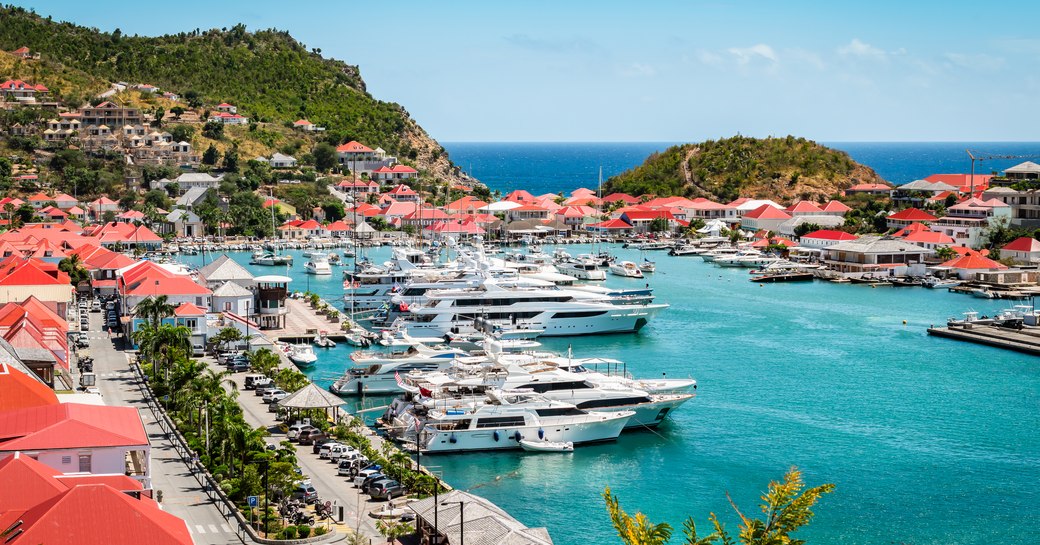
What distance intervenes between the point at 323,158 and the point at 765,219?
50.2 metres

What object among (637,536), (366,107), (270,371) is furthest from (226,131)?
(637,536)

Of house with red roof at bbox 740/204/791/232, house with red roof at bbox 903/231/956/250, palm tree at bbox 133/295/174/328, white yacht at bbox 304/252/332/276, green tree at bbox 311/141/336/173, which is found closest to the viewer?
palm tree at bbox 133/295/174/328

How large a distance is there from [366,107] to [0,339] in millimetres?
119381

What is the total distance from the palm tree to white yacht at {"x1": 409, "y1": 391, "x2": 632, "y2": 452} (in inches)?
698

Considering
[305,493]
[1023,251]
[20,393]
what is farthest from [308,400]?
[1023,251]

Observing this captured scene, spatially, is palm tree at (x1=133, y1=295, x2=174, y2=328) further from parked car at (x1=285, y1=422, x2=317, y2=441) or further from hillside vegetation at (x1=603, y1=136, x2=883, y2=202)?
hillside vegetation at (x1=603, y1=136, x2=883, y2=202)

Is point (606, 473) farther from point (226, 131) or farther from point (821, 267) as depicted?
point (226, 131)

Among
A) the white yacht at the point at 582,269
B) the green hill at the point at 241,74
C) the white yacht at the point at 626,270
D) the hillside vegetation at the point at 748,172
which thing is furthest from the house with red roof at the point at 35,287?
the hillside vegetation at the point at 748,172

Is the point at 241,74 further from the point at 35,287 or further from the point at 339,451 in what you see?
the point at 339,451

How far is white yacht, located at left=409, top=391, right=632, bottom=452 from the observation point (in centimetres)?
3956

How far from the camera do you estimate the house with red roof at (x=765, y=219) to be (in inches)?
4444

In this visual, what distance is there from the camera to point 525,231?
114 meters

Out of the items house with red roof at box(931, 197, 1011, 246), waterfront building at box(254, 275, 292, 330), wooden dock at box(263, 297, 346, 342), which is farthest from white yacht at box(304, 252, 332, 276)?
house with red roof at box(931, 197, 1011, 246)

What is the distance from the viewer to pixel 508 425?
40.1 metres
